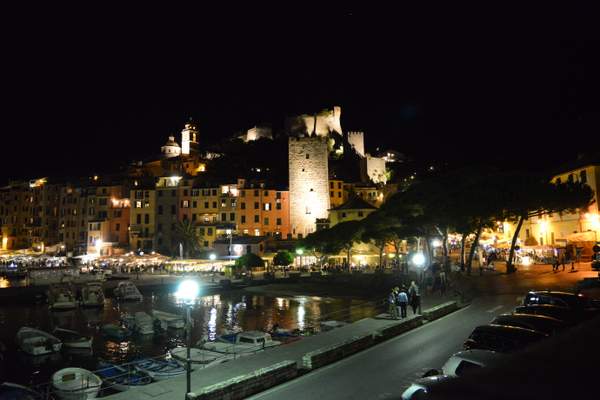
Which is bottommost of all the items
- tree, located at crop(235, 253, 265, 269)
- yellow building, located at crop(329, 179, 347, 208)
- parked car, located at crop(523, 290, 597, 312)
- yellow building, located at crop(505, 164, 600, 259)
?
parked car, located at crop(523, 290, 597, 312)

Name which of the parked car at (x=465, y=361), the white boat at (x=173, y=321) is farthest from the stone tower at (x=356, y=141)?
the parked car at (x=465, y=361)

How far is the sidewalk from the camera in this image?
9.48m

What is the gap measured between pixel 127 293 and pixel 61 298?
214 inches

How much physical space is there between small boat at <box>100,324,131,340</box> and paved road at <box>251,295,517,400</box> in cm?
1787

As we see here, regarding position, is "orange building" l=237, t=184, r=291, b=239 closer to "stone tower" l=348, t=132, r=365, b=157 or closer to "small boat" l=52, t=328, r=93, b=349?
"stone tower" l=348, t=132, r=365, b=157

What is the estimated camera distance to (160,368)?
17.5m

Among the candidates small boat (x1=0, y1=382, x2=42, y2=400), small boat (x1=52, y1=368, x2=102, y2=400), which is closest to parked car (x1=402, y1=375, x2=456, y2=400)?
small boat (x1=0, y1=382, x2=42, y2=400)

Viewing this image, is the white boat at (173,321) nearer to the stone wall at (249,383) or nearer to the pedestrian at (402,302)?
the pedestrian at (402,302)

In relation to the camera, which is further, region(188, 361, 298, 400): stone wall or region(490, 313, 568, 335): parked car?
region(490, 313, 568, 335): parked car

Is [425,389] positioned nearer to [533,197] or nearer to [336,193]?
[533,197]

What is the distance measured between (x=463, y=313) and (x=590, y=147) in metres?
44.7

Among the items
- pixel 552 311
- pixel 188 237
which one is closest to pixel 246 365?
pixel 552 311

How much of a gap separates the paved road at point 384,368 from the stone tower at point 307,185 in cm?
5345

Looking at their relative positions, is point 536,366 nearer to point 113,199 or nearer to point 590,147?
point 590,147
